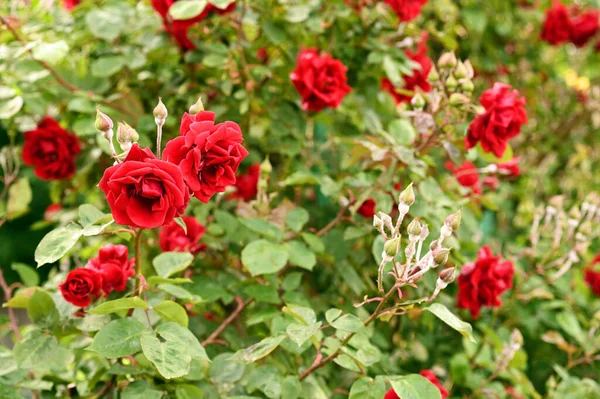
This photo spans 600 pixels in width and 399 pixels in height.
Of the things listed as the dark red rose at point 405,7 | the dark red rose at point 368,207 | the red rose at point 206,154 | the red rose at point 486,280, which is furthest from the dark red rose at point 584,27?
the red rose at point 206,154

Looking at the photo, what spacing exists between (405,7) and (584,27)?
43.4 inches

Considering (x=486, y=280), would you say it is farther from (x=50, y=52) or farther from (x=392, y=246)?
(x=50, y=52)

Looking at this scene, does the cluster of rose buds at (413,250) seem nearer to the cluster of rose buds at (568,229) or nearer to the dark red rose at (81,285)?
the dark red rose at (81,285)

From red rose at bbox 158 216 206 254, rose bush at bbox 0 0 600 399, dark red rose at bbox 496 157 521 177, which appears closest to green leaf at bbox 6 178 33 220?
rose bush at bbox 0 0 600 399

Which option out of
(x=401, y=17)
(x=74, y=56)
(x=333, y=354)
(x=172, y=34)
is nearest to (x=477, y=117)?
(x=401, y=17)

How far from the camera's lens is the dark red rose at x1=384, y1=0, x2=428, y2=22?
159cm

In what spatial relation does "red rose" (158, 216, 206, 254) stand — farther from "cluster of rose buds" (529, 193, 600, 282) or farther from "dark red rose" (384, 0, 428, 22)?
"cluster of rose buds" (529, 193, 600, 282)

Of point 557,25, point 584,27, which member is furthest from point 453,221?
point 584,27

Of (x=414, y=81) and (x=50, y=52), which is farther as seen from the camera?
(x=414, y=81)

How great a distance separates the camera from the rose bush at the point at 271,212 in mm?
993

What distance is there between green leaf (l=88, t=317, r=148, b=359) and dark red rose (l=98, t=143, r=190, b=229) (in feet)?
0.71

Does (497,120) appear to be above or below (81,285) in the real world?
above

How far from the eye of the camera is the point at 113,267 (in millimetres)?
1126

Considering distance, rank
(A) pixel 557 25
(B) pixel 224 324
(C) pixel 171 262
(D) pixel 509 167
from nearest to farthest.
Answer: (C) pixel 171 262 < (B) pixel 224 324 < (D) pixel 509 167 < (A) pixel 557 25
